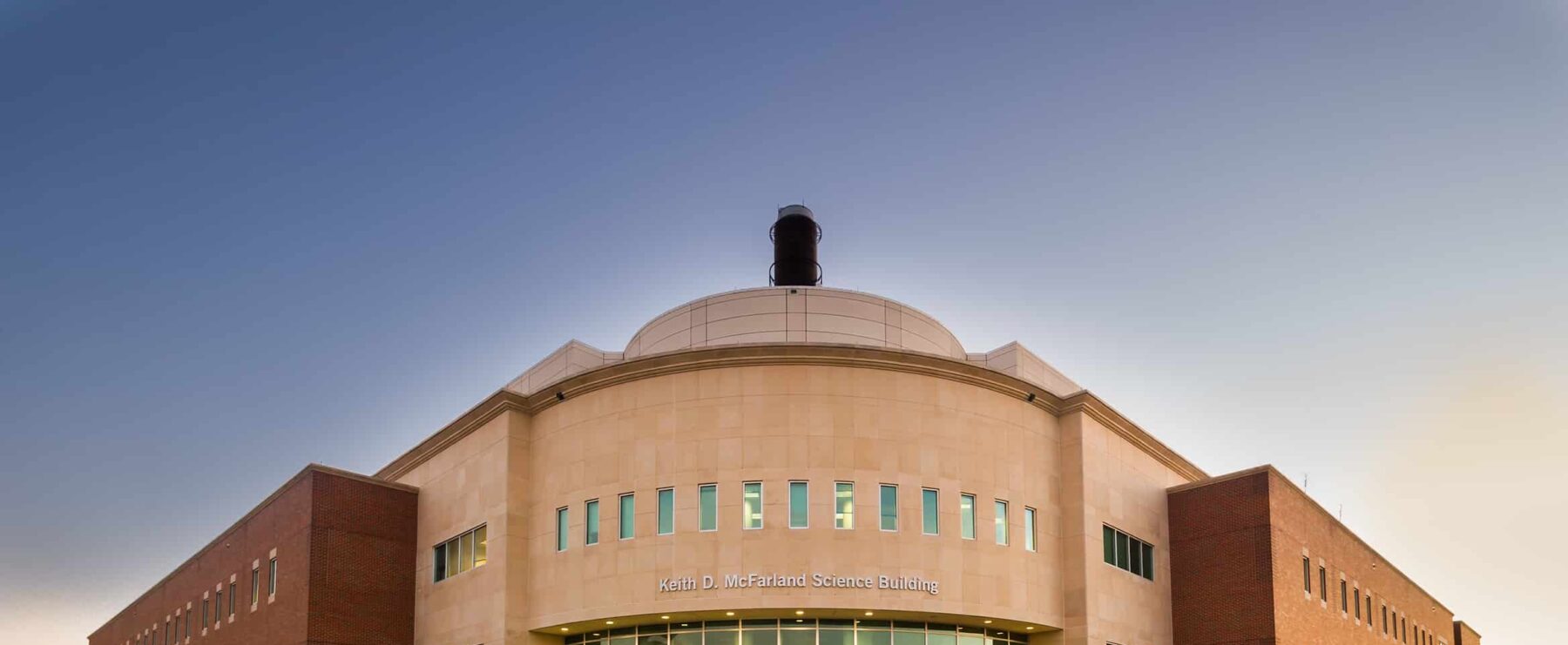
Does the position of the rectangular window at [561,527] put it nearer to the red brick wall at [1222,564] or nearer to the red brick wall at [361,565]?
the red brick wall at [361,565]

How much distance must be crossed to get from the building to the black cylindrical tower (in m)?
8.30

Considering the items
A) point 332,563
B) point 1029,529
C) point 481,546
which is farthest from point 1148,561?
point 332,563

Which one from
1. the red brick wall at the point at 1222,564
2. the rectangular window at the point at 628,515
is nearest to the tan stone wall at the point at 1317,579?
the red brick wall at the point at 1222,564

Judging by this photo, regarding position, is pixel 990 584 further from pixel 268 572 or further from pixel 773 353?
pixel 268 572

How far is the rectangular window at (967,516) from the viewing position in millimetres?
40812

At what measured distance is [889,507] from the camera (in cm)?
4006

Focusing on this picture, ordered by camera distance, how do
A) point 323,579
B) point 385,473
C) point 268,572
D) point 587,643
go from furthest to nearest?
1. point 385,473
2. point 268,572
3. point 323,579
4. point 587,643

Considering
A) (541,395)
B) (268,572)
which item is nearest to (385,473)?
(268,572)

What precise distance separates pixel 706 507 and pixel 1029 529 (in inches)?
415

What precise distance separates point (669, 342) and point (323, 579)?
Answer: 1431 centimetres

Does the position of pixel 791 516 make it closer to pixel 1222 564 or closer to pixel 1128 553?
pixel 1128 553

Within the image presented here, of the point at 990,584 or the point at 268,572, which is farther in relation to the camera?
the point at 268,572

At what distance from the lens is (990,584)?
134 ft

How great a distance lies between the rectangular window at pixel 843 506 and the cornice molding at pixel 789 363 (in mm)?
3824
